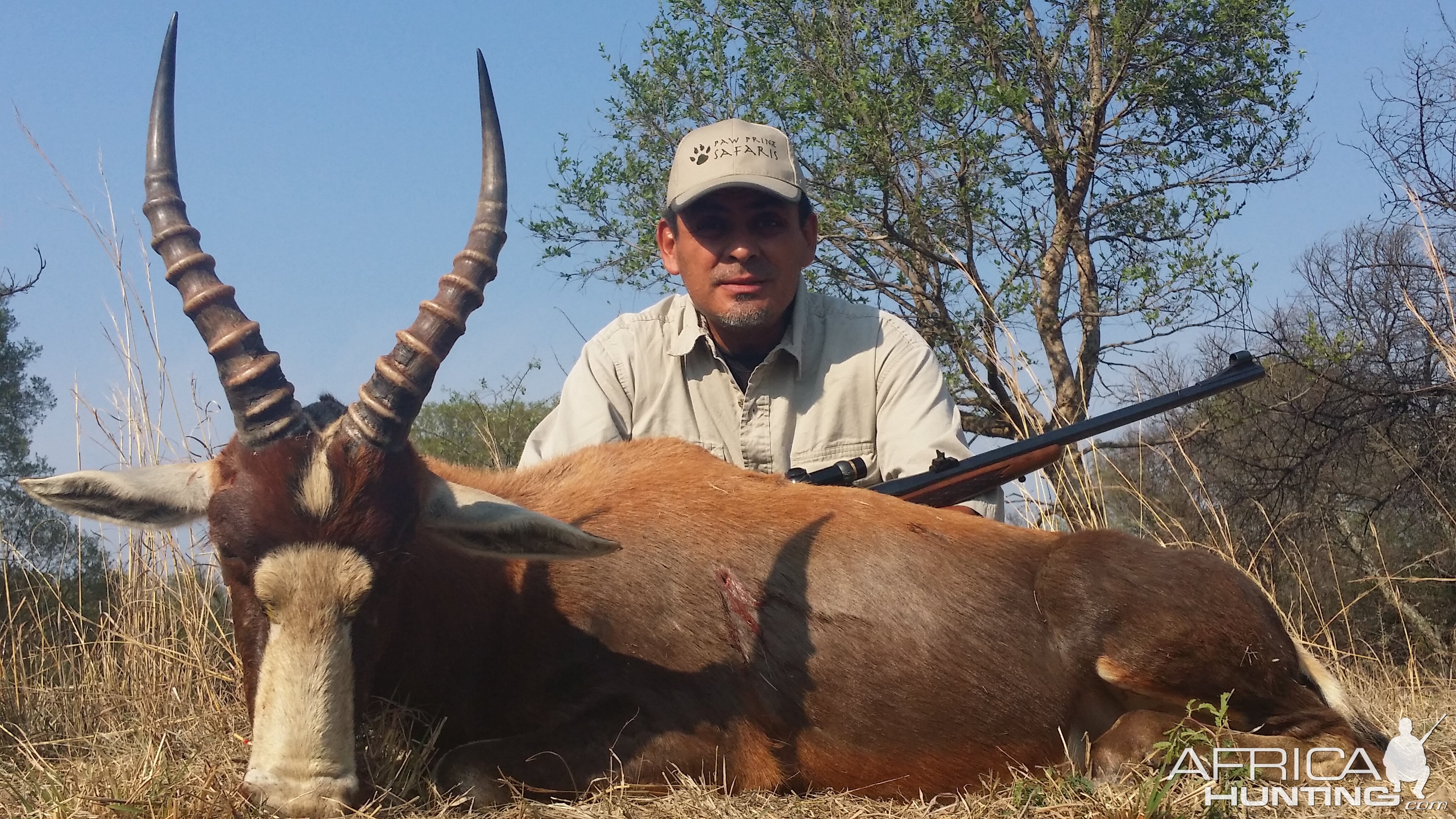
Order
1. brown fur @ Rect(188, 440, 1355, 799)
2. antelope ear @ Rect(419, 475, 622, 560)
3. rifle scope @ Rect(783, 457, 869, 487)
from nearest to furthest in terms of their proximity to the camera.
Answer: antelope ear @ Rect(419, 475, 622, 560)
brown fur @ Rect(188, 440, 1355, 799)
rifle scope @ Rect(783, 457, 869, 487)

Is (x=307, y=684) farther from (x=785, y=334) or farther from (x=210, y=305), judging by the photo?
(x=785, y=334)

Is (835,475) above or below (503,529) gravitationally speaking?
above

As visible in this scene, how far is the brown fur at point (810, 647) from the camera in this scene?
3934mm

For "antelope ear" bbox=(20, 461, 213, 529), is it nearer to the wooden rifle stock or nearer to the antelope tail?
the wooden rifle stock

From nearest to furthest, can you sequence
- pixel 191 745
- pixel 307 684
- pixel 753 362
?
1. pixel 307 684
2. pixel 191 745
3. pixel 753 362

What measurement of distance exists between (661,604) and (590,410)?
2009mm

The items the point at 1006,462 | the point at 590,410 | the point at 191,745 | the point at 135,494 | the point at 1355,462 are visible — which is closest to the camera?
the point at 135,494

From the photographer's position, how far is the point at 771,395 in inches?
238

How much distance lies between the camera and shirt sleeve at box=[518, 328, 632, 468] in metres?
6.00

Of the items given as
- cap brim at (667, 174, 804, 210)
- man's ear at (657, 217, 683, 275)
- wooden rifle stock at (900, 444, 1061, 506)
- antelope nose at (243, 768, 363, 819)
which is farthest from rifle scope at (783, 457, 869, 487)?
antelope nose at (243, 768, 363, 819)

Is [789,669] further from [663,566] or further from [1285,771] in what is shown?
[1285,771]

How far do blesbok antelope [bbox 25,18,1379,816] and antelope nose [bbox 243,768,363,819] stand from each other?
279 mm

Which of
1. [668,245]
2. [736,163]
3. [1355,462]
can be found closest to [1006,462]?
[736,163]

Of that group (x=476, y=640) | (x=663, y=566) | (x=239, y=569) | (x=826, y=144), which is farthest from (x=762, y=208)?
(x=826, y=144)
